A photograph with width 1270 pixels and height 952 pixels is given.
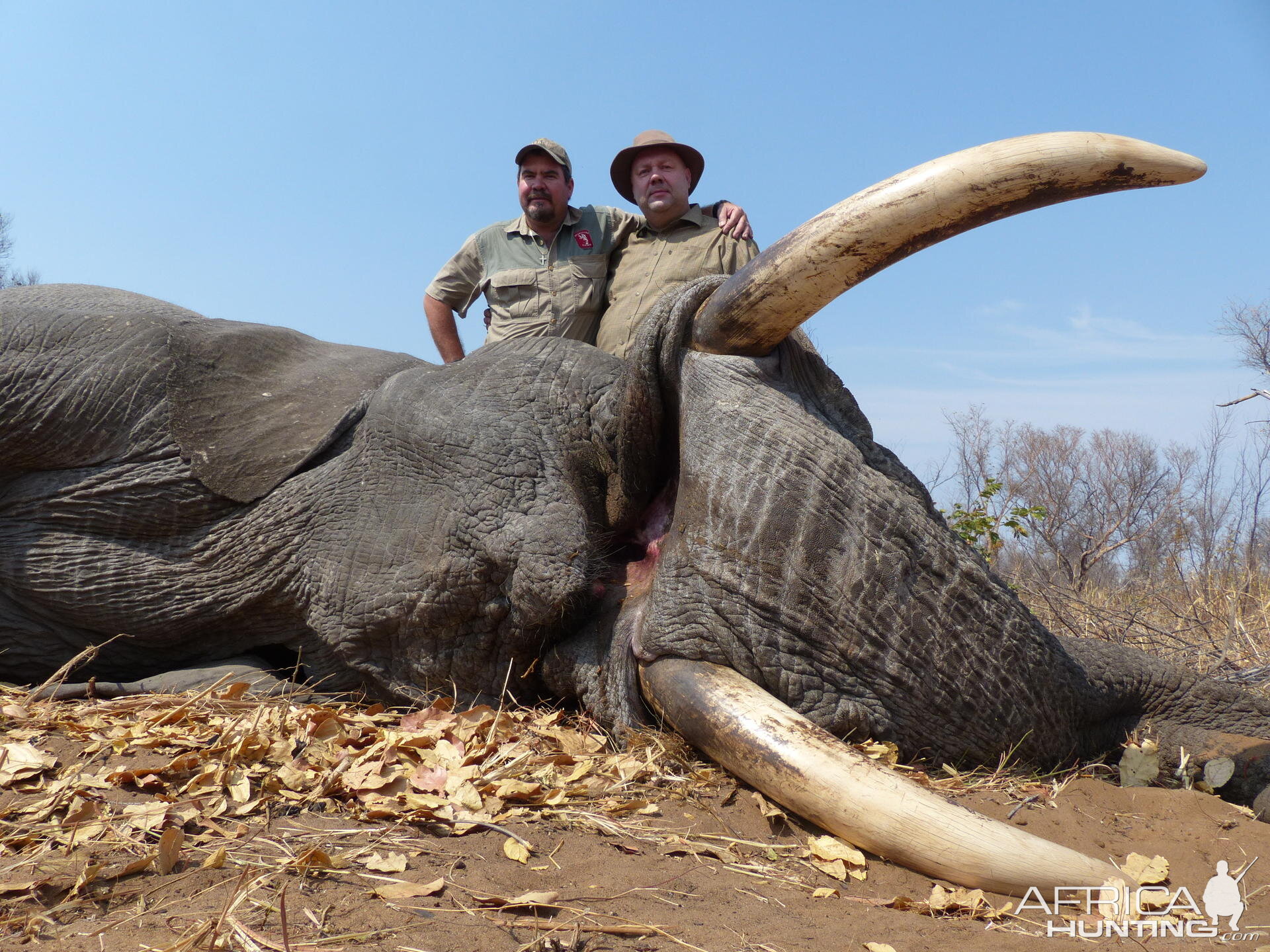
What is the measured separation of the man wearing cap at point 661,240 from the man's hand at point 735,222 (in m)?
0.03

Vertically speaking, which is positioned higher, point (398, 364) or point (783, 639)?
point (398, 364)

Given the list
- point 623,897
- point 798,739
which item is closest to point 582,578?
point 798,739

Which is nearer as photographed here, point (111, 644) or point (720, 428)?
point (720, 428)

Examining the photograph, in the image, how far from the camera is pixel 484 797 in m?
2.56

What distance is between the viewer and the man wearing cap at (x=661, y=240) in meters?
5.16

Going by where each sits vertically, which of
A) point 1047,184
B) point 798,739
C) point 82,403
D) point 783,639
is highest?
point 1047,184

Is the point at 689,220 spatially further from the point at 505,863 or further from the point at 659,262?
the point at 505,863

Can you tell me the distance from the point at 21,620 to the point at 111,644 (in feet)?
1.13

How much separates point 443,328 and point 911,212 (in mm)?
4170

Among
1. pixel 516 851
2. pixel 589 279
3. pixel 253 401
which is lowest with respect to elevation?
pixel 516 851

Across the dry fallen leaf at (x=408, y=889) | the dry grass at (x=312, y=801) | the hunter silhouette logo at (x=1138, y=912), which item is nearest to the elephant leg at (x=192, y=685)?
the dry grass at (x=312, y=801)

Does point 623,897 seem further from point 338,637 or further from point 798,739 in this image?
point 338,637

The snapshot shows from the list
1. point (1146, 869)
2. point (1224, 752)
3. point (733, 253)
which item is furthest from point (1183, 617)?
point (1146, 869)

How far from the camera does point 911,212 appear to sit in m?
2.67
